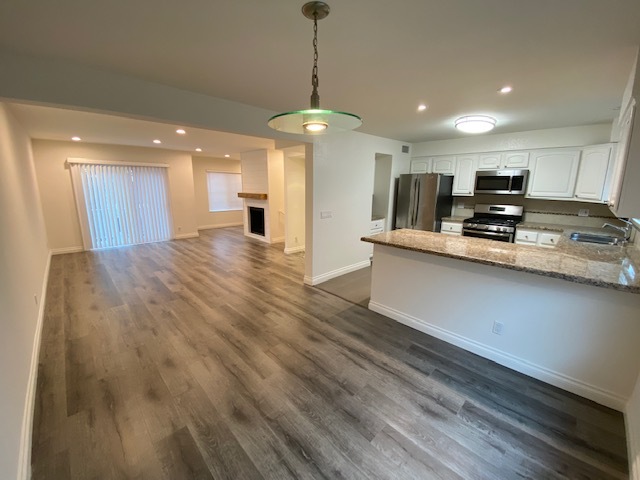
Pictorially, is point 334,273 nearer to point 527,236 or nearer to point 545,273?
point 545,273

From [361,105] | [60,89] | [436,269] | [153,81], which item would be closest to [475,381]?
[436,269]

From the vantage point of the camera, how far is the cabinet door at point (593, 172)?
343 centimetres

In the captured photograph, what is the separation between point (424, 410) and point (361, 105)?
2938 millimetres

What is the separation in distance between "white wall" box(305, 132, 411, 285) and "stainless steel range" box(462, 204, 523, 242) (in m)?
1.80

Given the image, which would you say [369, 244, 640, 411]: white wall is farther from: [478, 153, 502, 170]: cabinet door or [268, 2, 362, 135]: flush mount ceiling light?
[478, 153, 502, 170]: cabinet door

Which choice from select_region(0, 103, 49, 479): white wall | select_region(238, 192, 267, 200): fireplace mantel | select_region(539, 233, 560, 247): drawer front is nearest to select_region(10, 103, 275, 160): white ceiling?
select_region(0, 103, 49, 479): white wall

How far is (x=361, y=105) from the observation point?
2904 millimetres

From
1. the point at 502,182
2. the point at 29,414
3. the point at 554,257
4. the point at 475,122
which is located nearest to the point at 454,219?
the point at 502,182

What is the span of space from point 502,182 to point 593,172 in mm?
1032

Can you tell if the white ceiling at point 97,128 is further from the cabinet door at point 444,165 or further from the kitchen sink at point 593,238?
the kitchen sink at point 593,238

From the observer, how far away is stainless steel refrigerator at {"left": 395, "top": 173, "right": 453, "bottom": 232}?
15.7ft

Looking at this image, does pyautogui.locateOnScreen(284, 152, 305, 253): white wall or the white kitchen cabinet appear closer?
the white kitchen cabinet

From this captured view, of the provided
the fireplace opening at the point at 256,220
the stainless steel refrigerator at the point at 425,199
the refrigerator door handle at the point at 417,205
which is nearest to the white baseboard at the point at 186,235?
the fireplace opening at the point at 256,220

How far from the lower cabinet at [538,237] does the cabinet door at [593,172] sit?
2.10 ft
